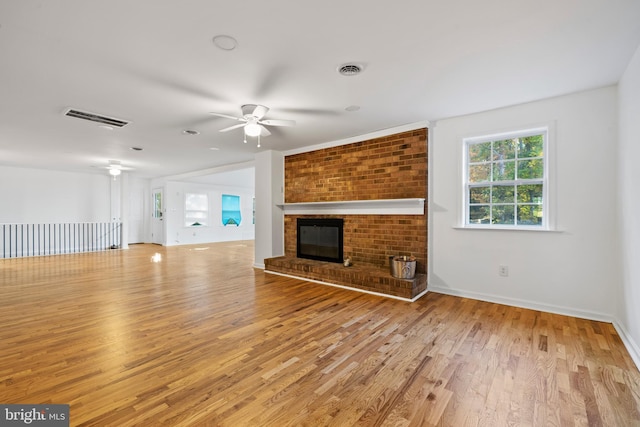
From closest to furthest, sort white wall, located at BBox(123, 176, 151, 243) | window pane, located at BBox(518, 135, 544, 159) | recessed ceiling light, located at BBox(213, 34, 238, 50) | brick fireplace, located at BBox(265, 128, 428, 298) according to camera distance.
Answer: recessed ceiling light, located at BBox(213, 34, 238, 50) → window pane, located at BBox(518, 135, 544, 159) → brick fireplace, located at BBox(265, 128, 428, 298) → white wall, located at BBox(123, 176, 151, 243)

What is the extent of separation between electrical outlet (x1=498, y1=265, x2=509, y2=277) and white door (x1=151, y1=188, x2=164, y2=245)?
33.2 feet

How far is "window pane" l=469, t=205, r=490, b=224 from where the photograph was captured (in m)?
3.87

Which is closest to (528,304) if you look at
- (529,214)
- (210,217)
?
(529,214)

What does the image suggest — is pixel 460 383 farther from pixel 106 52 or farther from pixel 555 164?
pixel 106 52

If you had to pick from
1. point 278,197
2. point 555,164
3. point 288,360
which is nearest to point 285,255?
point 278,197

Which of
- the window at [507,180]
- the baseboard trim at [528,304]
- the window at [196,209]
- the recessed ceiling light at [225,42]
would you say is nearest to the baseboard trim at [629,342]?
the baseboard trim at [528,304]

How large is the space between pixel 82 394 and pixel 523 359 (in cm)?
317

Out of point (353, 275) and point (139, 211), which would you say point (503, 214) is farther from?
point (139, 211)

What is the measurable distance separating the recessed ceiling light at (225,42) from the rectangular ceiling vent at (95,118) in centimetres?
262

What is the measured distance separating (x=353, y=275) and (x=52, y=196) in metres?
9.43

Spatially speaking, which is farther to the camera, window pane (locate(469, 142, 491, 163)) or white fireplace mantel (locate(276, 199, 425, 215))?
white fireplace mantel (locate(276, 199, 425, 215))

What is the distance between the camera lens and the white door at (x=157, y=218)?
400 inches

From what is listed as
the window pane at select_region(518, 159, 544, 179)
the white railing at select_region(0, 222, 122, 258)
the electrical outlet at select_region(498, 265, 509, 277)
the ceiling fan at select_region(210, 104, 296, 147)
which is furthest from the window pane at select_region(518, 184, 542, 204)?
the white railing at select_region(0, 222, 122, 258)

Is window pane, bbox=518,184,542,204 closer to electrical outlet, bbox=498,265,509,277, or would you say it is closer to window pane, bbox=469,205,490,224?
window pane, bbox=469,205,490,224
